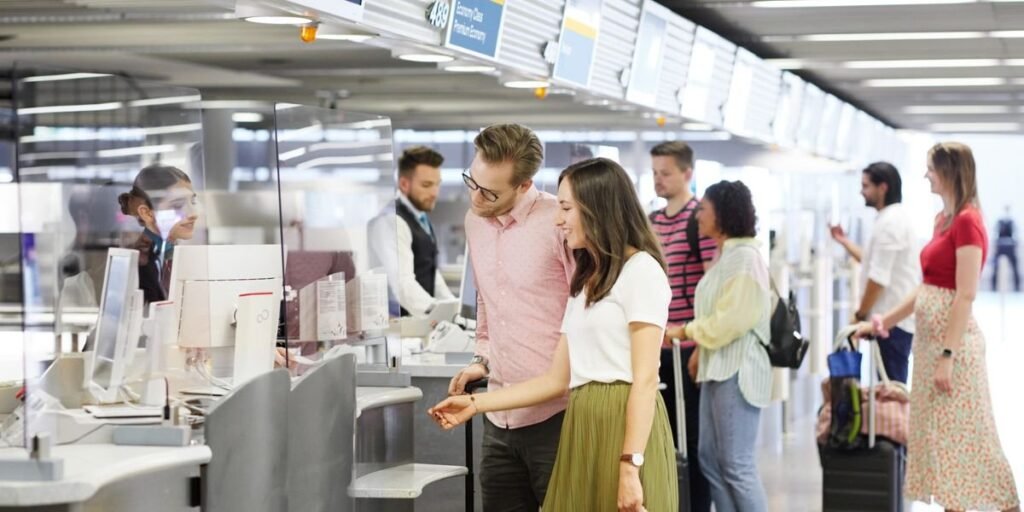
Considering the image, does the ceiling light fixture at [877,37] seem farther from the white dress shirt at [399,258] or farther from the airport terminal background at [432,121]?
the white dress shirt at [399,258]

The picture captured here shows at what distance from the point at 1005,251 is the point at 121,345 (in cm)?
2372

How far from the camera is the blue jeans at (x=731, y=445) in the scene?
17.8 feet

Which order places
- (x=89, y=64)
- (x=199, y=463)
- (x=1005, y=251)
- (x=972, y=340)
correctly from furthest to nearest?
(x=1005, y=251) < (x=89, y=64) < (x=972, y=340) < (x=199, y=463)

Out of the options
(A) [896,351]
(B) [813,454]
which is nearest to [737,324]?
(A) [896,351]

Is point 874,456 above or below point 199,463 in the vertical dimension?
below

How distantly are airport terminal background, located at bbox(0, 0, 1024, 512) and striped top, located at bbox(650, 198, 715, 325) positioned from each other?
87cm

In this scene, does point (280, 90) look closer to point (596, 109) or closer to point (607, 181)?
point (596, 109)

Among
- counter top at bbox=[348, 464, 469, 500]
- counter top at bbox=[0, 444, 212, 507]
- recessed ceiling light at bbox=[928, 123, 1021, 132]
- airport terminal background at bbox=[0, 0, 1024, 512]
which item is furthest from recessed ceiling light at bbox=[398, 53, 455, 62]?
recessed ceiling light at bbox=[928, 123, 1021, 132]

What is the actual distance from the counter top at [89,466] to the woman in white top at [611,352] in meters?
0.88

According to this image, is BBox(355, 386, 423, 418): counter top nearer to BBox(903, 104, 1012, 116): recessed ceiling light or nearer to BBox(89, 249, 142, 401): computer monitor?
BBox(89, 249, 142, 401): computer monitor

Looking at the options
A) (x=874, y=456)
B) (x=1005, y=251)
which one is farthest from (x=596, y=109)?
(x=1005, y=251)

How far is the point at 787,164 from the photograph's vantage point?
52.5ft

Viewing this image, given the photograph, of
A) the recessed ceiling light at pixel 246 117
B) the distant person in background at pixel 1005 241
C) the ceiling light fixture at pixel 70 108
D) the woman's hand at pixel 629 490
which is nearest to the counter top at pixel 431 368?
the ceiling light fixture at pixel 70 108

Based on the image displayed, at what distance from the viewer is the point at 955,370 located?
5.86 metres
